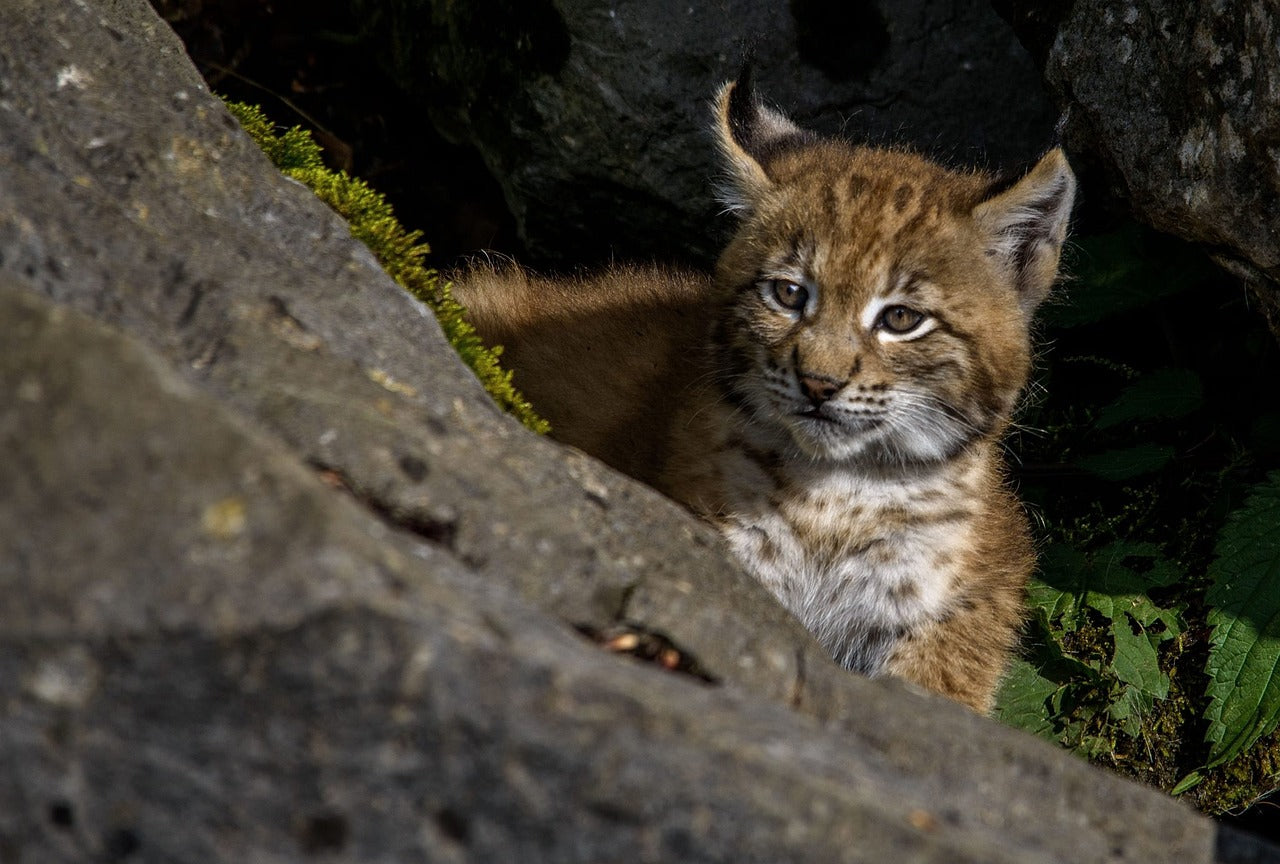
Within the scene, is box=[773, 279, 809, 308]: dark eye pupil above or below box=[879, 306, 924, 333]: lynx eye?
below

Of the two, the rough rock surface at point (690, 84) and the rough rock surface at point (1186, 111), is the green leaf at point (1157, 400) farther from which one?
the rough rock surface at point (690, 84)

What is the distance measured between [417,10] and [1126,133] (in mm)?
3319

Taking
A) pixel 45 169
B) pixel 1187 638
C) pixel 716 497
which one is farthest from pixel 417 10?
pixel 1187 638

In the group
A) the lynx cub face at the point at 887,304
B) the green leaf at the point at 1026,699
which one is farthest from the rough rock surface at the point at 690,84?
the green leaf at the point at 1026,699

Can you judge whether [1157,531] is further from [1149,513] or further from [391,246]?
[391,246]

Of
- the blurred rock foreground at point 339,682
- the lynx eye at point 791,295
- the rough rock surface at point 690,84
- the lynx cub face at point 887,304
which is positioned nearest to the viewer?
the blurred rock foreground at point 339,682

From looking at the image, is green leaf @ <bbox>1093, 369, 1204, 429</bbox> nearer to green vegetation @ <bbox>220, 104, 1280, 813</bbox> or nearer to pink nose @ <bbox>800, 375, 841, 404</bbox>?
green vegetation @ <bbox>220, 104, 1280, 813</bbox>

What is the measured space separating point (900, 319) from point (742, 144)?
0.89 m

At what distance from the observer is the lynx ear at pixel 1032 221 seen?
13.1ft

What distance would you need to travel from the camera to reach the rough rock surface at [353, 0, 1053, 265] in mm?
5312

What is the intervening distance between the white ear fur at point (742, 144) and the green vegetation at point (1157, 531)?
1429 millimetres

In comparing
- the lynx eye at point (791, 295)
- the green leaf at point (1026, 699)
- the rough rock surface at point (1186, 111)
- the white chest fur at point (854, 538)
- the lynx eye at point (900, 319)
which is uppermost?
the rough rock surface at point (1186, 111)

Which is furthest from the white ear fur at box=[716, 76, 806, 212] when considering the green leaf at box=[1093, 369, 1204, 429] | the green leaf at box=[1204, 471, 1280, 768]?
the green leaf at box=[1204, 471, 1280, 768]

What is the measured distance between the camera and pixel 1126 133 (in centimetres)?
439
